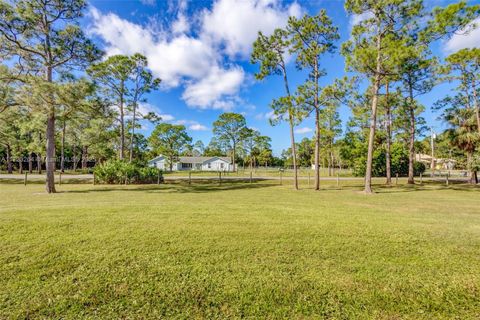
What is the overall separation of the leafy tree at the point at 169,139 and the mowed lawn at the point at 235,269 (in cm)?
3637

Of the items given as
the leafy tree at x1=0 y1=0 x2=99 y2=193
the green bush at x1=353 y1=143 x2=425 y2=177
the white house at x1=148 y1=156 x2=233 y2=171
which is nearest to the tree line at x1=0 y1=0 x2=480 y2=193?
the leafy tree at x1=0 y1=0 x2=99 y2=193

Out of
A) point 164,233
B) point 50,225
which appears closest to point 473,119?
point 164,233

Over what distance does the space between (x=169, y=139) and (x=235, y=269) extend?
133ft

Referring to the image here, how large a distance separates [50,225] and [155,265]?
3346 mm

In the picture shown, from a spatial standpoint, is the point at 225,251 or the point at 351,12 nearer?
the point at 225,251

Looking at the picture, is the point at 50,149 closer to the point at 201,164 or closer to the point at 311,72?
the point at 311,72

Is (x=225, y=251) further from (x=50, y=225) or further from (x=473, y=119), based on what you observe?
(x=473, y=119)

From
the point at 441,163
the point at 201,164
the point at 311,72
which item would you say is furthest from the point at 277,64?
the point at 201,164

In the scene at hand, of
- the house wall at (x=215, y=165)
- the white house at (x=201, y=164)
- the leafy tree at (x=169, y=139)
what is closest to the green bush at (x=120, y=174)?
the leafy tree at (x=169, y=139)

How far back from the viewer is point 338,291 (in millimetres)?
2715

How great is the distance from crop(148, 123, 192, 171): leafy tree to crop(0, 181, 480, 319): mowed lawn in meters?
36.4

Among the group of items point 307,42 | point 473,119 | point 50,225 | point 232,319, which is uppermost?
point 307,42

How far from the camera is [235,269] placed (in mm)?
3189

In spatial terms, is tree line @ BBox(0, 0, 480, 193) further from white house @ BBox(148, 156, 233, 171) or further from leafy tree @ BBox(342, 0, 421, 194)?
white house @ BBox(148, 156, 233, 171)
